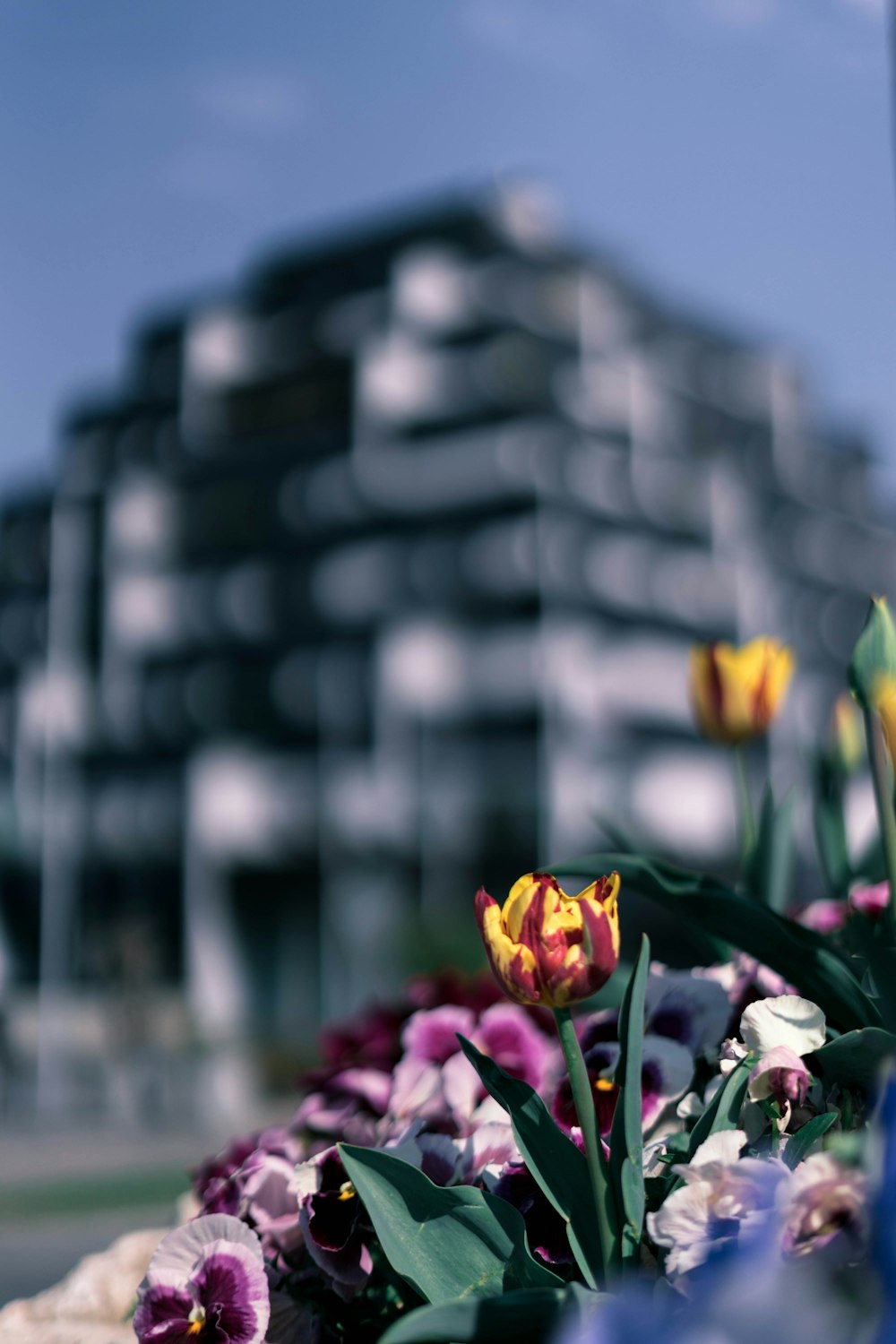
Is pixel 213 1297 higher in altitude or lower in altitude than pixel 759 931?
lower

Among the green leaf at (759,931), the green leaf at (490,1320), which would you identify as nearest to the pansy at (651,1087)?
the green leaf at (759,931)

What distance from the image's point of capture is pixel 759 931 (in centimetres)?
148

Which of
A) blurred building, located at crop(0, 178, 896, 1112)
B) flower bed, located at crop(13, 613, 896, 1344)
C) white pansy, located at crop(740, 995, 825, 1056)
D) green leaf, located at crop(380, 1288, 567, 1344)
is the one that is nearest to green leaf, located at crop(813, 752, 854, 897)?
flower bed, located at crop(13, 613, 896, 1344)

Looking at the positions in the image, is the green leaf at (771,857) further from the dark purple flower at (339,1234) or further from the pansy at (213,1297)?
the pansy at (213,1297)

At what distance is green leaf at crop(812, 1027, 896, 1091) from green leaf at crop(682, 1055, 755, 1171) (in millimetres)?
73

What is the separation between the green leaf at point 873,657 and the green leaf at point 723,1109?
0.38 m

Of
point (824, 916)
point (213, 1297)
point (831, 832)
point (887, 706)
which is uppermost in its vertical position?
point (887, 706)

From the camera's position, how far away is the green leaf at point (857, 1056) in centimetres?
127

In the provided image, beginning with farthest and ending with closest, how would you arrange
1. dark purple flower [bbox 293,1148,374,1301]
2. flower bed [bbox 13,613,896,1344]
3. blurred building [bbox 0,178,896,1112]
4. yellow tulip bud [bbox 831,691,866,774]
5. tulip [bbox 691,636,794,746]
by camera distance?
blurred building [bbox 0,178,896,1112], yellow tulip bud [bbox 831,691,866,774], tulip [bbox 691,636,794,746], dark purple flower [bbox 293,1148,374,1301], flower bed [bbox 13,613,896,1344]

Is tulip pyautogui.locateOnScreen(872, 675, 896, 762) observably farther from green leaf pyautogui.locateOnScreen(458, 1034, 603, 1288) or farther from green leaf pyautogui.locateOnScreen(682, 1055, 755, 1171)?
green leaf pyautogui.locateOnScreen(458, 1034, 603, 1288)

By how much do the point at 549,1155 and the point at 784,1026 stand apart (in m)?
0.26

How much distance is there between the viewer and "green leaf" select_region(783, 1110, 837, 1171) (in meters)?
1.19

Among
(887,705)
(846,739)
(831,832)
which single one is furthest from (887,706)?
(846,739)

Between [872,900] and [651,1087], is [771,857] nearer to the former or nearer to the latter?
[872,900]
